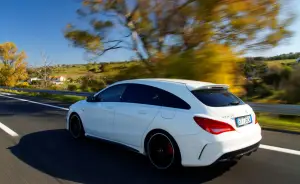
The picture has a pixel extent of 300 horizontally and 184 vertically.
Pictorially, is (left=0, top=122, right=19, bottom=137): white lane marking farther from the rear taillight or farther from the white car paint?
the rear taillight

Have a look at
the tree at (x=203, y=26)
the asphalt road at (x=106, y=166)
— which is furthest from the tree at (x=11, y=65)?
the asphalt road at (x=106, y=166)

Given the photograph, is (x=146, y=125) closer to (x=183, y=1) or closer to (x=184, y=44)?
(x=184, y=44)

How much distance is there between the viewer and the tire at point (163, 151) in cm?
429

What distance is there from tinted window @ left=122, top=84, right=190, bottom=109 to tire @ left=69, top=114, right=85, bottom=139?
176 centimetres

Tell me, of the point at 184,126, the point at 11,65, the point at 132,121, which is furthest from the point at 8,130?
the point at 11,65

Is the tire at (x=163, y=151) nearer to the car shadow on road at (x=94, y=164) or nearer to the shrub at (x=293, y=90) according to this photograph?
the car shadow on road at (x=94, y=164)

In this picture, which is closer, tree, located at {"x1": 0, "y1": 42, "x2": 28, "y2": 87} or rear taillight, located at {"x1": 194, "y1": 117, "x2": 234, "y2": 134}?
rear taillight, located at {"x1": 194, "y1": 117, "x2": 234, "y2": 134}

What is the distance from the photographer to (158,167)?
14.9 ft

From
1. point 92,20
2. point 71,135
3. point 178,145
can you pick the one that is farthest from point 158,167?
point 92,20

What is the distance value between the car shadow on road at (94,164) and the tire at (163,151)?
0.43 ft

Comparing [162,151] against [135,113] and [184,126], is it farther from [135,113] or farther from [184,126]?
[135,113]

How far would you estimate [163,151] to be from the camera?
4512 mm

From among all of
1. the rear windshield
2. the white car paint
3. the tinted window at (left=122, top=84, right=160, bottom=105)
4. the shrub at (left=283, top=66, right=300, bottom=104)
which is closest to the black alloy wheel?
the white car paint

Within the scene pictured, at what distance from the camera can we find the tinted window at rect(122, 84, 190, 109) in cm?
445
